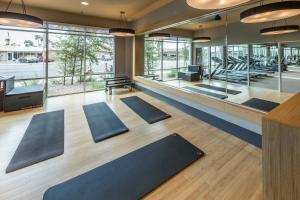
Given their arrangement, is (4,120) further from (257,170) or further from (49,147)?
(257,170)

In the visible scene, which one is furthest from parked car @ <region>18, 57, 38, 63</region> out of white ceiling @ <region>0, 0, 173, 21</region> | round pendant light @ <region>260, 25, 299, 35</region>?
round pendant light @ <region>260, 25, 299, 35</region>

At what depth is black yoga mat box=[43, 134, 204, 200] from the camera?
6.96ft

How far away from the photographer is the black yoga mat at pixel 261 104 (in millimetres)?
3444

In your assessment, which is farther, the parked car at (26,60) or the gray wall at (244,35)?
the parked car at (26,60)

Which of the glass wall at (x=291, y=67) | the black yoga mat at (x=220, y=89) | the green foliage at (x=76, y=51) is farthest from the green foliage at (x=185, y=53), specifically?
the green foliage at (x=76, y=51)

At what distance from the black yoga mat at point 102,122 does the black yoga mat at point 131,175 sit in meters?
0.96

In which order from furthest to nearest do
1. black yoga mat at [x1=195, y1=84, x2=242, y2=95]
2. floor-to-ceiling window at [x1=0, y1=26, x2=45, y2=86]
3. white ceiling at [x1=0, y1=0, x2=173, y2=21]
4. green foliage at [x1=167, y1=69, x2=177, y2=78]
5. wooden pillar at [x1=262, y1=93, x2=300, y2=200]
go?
green foliage at [x1=167, y1=69, x2=177, y2=78]
floor-to-ceiling window at [x1=0, y1=26, x2=45, y2=86]
white ceiling at [x1=0, y1=0, x2=173, y2=21]
black yoga mat at [x1=195, y1=84, x2=242, y2=95]
wooden pillar at [x1=262, y1=93, x2=300, y2=200]

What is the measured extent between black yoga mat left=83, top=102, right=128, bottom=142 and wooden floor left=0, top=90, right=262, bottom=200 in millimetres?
155

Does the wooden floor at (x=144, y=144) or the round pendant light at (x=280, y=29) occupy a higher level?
the round pendant light at (x=280, y=29)

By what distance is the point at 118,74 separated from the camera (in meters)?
8.83

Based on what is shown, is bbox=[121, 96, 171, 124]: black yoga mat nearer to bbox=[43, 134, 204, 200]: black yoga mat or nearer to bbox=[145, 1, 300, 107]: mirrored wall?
bbox=[145, 1, 300, 107]: mirrored wall

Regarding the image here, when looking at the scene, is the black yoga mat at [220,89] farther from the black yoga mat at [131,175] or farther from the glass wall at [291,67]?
the black yoga mat at [131,175]

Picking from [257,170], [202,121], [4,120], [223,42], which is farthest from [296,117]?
[4,120]

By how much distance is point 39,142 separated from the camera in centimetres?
342
